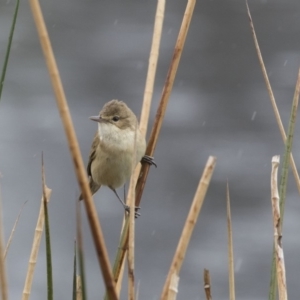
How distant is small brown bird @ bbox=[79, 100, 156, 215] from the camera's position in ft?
12.4

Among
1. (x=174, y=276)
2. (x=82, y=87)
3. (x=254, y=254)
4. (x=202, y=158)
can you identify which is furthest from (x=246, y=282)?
(x=174, y=276)

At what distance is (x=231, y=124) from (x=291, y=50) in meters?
2.29

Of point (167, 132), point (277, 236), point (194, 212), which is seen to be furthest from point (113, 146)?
point (167, 132)

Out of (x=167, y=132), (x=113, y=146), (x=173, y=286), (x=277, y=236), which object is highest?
(x=167, y=132)

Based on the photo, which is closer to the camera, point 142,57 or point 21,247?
point 21,247

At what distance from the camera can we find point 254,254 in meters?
10.3

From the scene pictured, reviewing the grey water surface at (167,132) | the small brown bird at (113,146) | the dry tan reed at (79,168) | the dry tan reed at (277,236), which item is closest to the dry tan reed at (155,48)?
the dry tan reed at (277,236)

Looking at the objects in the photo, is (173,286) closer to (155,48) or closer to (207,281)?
(207,281)

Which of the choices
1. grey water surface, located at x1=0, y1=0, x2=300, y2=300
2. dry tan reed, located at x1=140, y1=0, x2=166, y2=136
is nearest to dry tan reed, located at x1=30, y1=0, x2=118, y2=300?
dry tan reed, located at x1=140, y1=0, x2=166, y2=136

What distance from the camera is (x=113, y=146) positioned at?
388cm

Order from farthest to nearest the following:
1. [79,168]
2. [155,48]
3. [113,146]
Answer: [113,146], [155,48], [79,168]

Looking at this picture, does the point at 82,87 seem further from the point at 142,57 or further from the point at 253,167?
the point at 253,167

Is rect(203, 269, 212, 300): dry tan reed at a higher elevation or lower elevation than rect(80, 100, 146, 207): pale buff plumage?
lower

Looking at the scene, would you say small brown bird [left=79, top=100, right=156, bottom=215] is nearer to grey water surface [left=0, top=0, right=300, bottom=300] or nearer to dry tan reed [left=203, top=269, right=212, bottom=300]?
dry tan reed [left=203, top=269, right=212, bottom=300]
